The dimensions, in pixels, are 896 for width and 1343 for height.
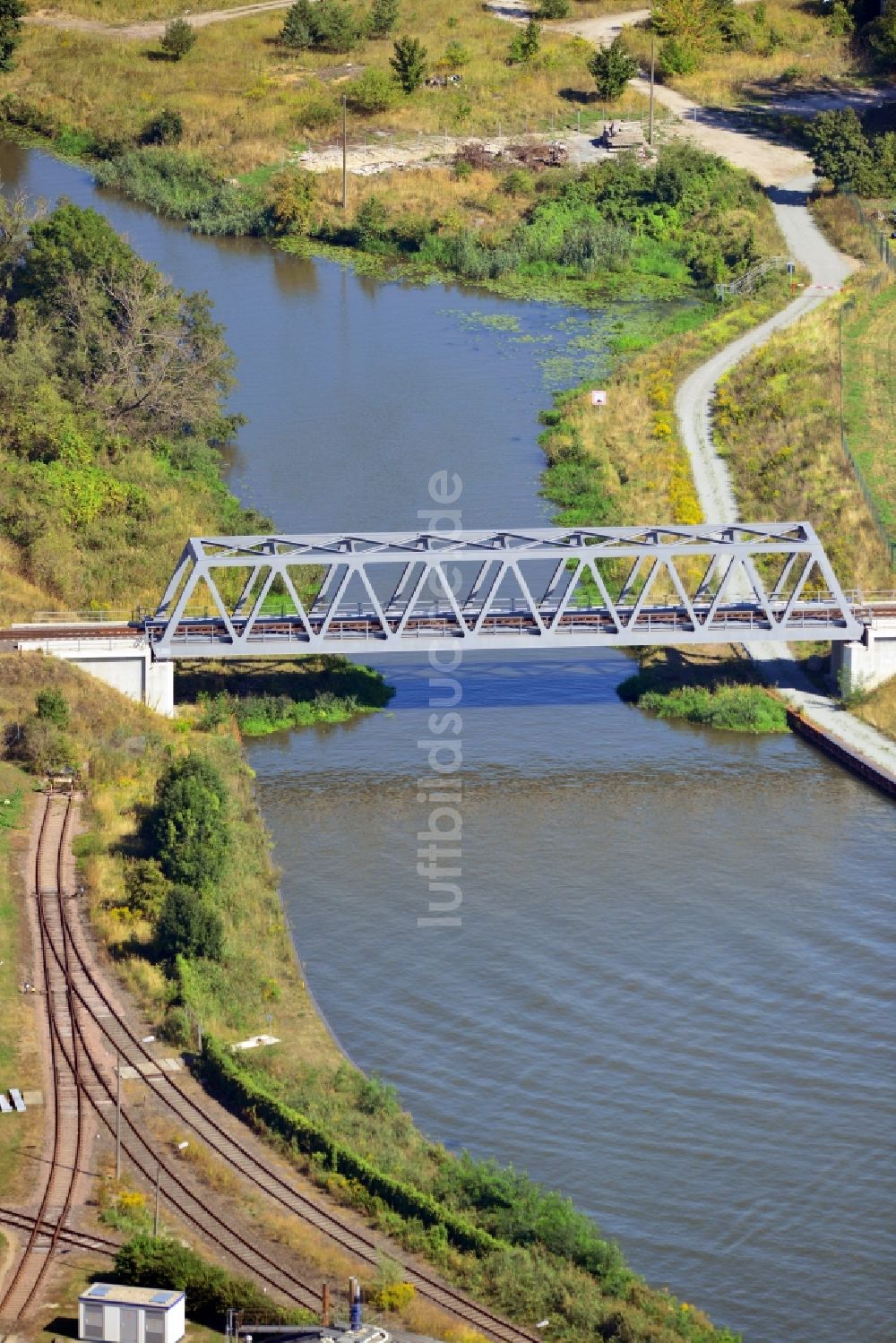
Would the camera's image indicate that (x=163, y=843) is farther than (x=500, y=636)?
No

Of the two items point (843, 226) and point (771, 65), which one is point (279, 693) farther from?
point (771, 65)

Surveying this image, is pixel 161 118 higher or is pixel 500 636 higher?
pixel 161 118

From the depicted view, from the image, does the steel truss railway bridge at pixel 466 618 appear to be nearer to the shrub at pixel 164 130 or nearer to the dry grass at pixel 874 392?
the dry grass at pixel 874 392

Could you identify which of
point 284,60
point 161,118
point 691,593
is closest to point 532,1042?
point 691,593

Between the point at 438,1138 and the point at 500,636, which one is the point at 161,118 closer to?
the point at 500,636

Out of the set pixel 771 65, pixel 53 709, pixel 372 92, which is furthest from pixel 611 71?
pixel 53 709

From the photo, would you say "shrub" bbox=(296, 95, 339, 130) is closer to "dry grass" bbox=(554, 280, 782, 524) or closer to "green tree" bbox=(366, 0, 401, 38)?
"green tree" bbox=(366, 0, 401, 38)

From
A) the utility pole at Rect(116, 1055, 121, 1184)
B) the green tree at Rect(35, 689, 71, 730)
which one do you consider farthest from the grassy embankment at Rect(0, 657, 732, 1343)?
the utility pole at Rect(116, 1055, 121, 1184)
